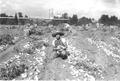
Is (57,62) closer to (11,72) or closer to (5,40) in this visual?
(11,72)

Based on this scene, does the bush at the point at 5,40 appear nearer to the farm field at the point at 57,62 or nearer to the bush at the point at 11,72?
the farm field at the point at 57,62

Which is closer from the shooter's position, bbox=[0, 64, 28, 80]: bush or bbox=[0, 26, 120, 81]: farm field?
bbox=[0, 64, 28, 80]: bush

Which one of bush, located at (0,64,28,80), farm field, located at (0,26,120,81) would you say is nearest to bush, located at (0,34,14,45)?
farm field, located at (0,26,120,81)

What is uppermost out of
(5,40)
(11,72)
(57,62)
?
(5,40)

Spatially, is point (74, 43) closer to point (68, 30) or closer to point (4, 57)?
point (68, 30)

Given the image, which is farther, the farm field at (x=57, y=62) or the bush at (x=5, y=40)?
the bush at (x=5, y=40)

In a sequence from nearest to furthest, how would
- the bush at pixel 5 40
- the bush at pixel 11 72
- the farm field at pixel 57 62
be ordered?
the bush at pixel 11 72 → the farm field at pixel 57 62 → the bush at pixel 5 40

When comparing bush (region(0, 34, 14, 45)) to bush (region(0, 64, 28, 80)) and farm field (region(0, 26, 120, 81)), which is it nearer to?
farm field (region(0, 26, 120, 81))

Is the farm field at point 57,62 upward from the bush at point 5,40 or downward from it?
downward

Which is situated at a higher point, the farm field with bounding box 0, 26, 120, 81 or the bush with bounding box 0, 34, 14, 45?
the bush with bounding box 0, 34, 14, 45

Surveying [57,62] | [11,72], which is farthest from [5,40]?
[57,62]

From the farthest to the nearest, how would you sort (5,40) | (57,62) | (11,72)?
(5,40) → (57,62) → (11,72)

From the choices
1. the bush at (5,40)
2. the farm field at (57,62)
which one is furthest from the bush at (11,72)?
the bush at (5,40)

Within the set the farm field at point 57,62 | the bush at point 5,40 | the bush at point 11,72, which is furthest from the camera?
the bush at point 5,40
